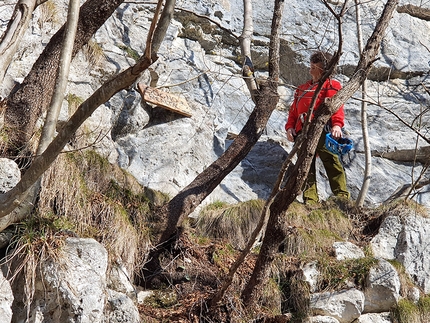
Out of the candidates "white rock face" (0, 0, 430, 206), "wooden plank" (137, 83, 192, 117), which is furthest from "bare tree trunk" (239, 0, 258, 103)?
"wooden plank" (137, 83, 192, 117)

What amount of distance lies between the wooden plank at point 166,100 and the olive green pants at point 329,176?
66.7 inches

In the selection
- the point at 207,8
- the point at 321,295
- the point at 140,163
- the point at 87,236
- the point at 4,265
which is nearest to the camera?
the point at 4,265

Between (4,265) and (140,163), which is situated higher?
(140,163)

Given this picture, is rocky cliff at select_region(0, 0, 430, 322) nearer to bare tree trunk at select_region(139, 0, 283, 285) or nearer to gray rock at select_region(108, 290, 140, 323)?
gray rock at select_region(108, 290, 140, 323)

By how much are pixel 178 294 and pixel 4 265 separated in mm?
1611

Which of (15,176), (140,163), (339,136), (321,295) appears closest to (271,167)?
(339,136)

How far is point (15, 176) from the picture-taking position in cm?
510

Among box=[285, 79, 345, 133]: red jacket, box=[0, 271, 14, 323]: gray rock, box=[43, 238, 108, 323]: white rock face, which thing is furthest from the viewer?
box=[285, 79, 345, 133]: red jacket

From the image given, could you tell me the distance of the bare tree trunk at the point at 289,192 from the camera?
5227 millimetres

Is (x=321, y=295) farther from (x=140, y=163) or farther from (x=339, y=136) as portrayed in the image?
(x=140, y=163)

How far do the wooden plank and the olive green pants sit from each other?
1.69 metres

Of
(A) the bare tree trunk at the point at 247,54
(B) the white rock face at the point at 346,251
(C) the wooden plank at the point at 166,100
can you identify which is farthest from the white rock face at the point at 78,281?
(C) the wooden plank at the point at 166,100

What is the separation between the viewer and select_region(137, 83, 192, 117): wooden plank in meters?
7.68

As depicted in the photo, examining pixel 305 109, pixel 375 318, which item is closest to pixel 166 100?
pixel 305 109
